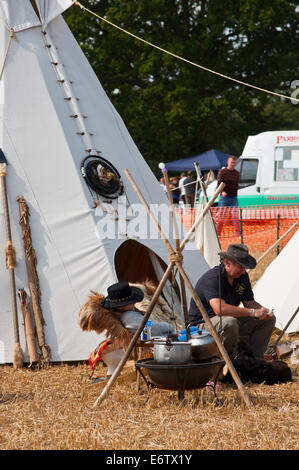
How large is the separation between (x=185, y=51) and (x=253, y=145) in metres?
8.07

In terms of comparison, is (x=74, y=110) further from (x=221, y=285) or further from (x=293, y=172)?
(x=293, y=172)

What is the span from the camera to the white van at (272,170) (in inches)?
698

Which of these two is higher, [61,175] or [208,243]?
[61,175]

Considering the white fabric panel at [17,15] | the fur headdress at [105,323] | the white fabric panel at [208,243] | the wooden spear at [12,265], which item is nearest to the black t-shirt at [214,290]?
the fur headdress at [105,323]

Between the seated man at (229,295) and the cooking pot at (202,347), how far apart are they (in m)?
0.52

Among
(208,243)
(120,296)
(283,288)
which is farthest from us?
(208,243)

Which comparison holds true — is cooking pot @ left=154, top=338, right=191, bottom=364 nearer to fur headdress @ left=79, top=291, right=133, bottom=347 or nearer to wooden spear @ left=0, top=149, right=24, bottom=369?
fur headdress @ left=79, top=291, right=133, bottom=347

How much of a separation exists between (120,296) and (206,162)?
708 inches

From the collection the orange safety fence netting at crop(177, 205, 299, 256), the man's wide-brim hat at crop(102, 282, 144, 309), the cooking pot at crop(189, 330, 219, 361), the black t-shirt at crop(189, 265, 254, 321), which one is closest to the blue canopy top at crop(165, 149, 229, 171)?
the orange safety fence netting at crop(177, 205, 299, 256)

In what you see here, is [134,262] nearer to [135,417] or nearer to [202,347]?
[202,347]

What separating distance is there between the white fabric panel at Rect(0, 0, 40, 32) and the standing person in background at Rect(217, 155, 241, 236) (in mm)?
6952

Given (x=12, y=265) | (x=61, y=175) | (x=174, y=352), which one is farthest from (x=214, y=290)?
(x=61, y=175)

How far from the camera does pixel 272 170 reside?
58.5ft

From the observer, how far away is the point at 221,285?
6.08m
